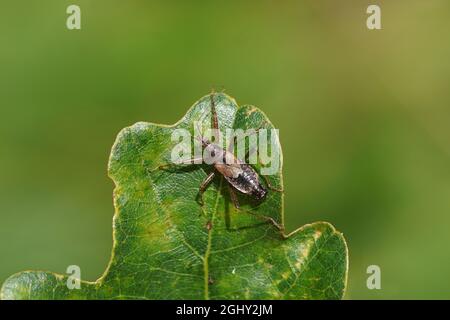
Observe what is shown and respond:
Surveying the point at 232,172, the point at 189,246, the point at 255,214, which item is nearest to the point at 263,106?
the point at 232,172

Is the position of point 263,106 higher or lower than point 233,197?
higher

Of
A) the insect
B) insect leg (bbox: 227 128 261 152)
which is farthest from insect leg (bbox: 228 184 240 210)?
insect leg (bbox: 227 128 261 152)

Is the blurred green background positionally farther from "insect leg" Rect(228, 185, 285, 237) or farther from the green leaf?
the green leaf

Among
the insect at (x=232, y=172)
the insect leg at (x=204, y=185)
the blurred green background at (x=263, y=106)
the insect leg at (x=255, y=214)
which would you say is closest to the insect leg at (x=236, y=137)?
the insect at (x=232, y=172)

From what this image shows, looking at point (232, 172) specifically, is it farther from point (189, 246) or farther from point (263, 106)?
point (263, 106)

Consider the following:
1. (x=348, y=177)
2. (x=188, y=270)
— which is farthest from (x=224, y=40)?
(x=188, y=270)

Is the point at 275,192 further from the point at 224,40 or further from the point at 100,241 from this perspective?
the point at 224,40
